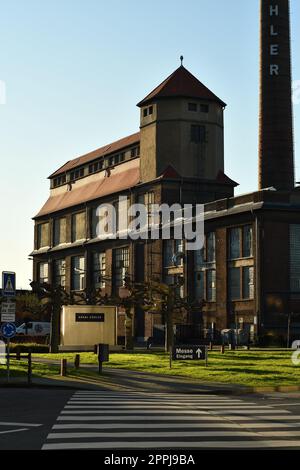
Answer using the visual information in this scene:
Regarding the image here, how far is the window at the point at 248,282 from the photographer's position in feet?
230

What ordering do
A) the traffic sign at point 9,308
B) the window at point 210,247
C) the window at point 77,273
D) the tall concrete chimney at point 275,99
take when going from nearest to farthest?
the traffic sign at point 9,308
the tall concrete chimney at point 275,99
the window at point 210,247
the window at point 77,273

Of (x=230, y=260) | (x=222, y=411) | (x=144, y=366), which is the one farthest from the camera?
(x=230, y=260)

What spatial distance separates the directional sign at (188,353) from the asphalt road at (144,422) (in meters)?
8.68

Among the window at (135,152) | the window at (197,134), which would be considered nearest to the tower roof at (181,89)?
the window at (197,134)

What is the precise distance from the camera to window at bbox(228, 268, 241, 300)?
236 feet

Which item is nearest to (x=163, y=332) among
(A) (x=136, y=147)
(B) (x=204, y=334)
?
(B) (x=204, y=334)

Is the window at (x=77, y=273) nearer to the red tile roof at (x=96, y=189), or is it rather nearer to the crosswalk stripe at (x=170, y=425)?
the red tile roof at (x=96, y=189)

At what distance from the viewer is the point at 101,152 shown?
10556cm

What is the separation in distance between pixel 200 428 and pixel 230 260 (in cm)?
5986

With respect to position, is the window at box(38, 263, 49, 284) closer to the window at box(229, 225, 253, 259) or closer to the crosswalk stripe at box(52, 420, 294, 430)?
the window at box(229, 225, 253, 259)

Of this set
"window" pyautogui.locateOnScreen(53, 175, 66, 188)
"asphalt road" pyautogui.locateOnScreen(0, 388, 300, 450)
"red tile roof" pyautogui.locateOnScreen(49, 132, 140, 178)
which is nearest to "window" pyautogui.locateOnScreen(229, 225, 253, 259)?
"red tile roof" pyautogui.locateOnScreen(49, 132, 140, 178)

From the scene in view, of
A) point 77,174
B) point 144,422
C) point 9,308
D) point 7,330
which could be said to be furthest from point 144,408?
point 77,174

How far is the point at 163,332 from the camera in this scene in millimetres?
80875
